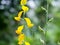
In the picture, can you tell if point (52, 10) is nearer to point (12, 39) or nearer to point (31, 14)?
point (31, 14)

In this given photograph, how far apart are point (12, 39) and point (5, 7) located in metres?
0.42

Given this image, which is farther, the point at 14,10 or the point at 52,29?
the point at 14,10

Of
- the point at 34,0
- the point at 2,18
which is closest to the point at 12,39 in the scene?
the point at 2,18

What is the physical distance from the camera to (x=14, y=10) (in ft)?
12.3

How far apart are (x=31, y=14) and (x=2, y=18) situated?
38 centimetres

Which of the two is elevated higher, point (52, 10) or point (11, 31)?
point (52, 10)

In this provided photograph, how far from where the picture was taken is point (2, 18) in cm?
383

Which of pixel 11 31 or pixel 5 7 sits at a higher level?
pixel 5 7

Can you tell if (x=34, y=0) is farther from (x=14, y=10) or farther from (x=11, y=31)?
(x=11, y=31)

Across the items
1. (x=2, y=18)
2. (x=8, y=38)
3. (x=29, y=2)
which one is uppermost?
(x=29, y=2)

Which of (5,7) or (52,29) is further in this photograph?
(5,7)

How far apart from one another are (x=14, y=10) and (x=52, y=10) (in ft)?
1.66

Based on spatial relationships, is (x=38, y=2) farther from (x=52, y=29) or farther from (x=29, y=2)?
(x=52, y=29)

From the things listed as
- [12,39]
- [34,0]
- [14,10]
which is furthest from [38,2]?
[12,39]
